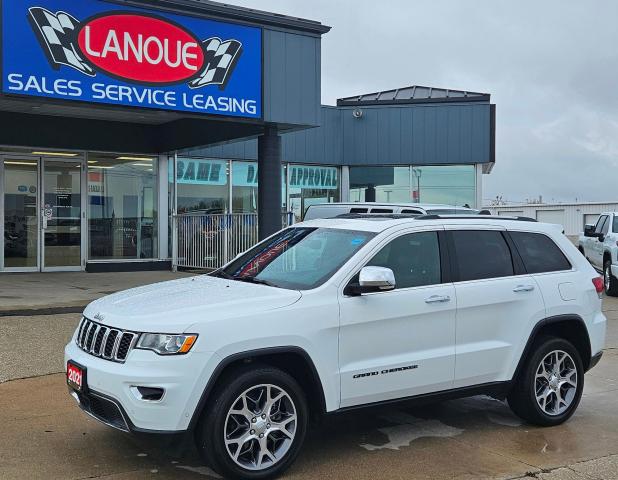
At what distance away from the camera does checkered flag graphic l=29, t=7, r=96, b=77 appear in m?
9.59

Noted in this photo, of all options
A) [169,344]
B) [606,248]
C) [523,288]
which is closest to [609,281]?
[606,248]

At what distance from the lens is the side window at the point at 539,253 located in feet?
19.5

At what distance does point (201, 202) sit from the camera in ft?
58.9

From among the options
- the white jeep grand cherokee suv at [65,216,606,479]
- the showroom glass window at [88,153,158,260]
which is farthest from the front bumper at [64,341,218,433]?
the showroom glass window at [88,153,158,260]

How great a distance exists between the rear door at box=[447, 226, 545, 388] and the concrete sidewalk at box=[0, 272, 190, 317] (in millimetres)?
6368

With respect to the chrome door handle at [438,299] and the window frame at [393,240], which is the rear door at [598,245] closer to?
the window frame at [393,240]

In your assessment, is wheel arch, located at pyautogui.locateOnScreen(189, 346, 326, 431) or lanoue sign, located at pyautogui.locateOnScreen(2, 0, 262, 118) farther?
lanoue sign, located at pyautogui.locateOnScreen(2, 0, 262, 118)

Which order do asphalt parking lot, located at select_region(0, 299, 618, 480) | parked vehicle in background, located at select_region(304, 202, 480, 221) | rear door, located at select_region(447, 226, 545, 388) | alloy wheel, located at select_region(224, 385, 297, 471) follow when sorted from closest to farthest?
alloy wheel, located at select_region(224, 385, 297, 471) → asphalt parking lot, located at select_region(0, 299, 618, 480) → rear door, located at select_region(447, 226, 545, 388) → parked vehicle in background, located at select_region(304, 202, 480, 221)

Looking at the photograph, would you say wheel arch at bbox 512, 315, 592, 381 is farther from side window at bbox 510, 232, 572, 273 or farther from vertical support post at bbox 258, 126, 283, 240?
vertical support post at bbox 258, 126, 283, 240

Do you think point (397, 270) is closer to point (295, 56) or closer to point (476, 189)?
point (295, 56)

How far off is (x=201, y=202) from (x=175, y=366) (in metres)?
14.0

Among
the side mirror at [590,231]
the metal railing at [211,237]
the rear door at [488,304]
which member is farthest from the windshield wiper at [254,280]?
the side mirror at [590,231]

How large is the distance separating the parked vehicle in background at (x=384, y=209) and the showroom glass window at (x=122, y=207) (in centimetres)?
488

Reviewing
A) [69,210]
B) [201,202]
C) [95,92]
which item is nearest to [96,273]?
[69,210]
